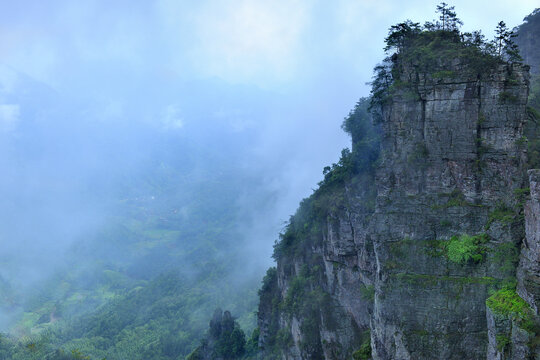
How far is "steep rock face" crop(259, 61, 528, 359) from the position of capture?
921 inches

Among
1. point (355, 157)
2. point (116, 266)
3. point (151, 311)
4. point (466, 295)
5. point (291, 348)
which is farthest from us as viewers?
point (116, 266)

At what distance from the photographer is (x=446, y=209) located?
24.9 meters

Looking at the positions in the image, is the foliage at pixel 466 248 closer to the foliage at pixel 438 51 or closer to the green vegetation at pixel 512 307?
the green vegetation at pixel 512 307

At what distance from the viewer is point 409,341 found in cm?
2480

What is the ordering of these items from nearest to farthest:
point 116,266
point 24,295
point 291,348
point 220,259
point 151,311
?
point 291,348
point 151,311
point 24,295
point 220,259
point 116,266

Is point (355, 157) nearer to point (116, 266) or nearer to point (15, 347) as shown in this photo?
point (15, 347)

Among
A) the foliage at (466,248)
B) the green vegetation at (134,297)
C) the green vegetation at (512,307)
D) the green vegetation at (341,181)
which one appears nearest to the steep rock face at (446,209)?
the foliage at (466,248)

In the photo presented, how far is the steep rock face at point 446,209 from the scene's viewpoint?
76.7ft

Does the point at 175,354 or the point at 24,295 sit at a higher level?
the point at 24,295

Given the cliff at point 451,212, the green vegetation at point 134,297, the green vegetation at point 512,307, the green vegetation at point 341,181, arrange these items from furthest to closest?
the green vegetation at point 134,297, the green vegetation at point 341,181, the cliff at point 451,212, the green vegetation at point 512,307

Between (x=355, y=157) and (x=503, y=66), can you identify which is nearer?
(x=503, y=66)

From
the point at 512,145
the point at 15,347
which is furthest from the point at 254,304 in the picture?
the point at 512,145

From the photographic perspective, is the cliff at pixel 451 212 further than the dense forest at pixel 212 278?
No

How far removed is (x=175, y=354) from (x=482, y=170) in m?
74.5
